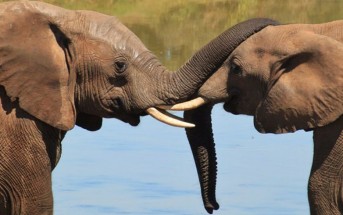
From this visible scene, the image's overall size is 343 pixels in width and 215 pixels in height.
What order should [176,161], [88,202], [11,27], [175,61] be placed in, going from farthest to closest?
1. [175,61]
2. [176,161]
3. [88,202]
4. [11,27]

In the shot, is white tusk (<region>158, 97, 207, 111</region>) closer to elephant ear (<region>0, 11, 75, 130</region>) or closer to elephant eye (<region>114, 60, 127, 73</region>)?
elephant eye (<region>114, 60, 127, 73</region>)

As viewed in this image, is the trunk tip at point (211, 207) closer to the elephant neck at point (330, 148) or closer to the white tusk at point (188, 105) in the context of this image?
the white tusk at point (188, 105)

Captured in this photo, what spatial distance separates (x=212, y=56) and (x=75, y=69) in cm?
103

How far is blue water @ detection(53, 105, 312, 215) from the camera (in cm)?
1375

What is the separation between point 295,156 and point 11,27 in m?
5.37

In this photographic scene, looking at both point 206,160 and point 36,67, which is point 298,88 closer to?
point 206,160

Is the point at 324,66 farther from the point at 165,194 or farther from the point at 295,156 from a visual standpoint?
the point at 295,156

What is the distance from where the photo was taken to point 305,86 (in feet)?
36.0

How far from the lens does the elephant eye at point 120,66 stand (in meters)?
10.7

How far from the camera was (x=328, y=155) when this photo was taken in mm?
10828

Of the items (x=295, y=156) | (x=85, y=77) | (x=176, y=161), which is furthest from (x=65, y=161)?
(x=85, y=77)

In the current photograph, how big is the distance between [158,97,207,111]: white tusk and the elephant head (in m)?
0.04

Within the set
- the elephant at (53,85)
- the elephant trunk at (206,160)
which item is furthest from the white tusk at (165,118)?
the elephant trunk at (206,160)

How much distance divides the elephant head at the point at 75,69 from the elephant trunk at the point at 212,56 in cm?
8
